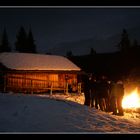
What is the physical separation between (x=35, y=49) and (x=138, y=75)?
32.3m

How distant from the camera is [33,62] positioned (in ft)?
117

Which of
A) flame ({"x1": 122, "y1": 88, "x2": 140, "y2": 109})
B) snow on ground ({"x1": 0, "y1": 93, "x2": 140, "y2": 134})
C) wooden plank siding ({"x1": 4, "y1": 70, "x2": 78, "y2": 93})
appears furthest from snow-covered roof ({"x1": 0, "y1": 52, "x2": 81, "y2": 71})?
snow on ground ({"x1": 0, "y1": 93, "x2": 140, "y2": 134})

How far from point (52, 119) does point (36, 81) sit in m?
20.7

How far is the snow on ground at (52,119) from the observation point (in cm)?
1141

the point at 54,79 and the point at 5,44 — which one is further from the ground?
the point at 5,44

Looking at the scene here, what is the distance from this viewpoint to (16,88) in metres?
30.2

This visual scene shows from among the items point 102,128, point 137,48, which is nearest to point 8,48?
point 137,48

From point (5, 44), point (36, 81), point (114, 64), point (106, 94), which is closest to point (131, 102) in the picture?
point (106, 94)

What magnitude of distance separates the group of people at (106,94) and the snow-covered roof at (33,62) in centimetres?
1562

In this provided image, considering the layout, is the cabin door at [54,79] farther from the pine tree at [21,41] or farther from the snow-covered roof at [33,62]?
the pine tree at [21,41]

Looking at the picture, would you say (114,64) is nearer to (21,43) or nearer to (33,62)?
(33,62)
